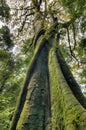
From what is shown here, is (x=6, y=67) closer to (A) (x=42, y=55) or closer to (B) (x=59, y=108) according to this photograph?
(A) (x=42, y=55)

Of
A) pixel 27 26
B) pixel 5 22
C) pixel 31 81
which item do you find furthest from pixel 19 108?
pixel 27 26

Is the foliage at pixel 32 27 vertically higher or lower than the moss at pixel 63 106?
higher

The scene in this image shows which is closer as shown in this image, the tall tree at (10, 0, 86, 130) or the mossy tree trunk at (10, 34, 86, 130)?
the mossy tree trunk at (10, 34, 86, 130)

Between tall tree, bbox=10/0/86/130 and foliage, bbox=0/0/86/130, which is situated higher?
foliage, bbox=0/0/86/130

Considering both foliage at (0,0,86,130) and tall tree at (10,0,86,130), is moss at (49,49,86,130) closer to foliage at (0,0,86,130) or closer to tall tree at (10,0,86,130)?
tall tree at (10,0,86,130)

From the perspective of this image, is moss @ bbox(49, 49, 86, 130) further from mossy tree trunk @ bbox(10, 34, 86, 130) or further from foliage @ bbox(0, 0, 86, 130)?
foliage @ bbox(0, 0, 86, 130)

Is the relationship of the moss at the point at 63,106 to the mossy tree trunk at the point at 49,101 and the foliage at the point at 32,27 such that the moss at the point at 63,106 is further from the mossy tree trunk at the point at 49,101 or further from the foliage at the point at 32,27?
the foliage at the point at 32,27

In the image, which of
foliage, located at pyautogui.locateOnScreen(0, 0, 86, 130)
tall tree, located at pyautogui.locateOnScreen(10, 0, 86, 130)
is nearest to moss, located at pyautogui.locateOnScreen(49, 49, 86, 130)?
tall tree, located at pyautogui.locateOnScreen(10, 0, 86, 130)

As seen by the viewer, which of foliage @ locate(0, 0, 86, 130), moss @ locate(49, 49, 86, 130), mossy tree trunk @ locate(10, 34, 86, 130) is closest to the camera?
moss @ locate(49, 49, 86, 130)

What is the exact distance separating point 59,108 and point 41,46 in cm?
303

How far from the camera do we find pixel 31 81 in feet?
18.6

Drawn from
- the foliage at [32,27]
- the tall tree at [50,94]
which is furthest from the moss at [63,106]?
the foliage at [32,27]

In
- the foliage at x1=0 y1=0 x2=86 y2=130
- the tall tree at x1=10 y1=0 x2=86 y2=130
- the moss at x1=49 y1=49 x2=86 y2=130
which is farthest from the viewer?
the foliage at x1=0 y1=0 x2=86 y2=130

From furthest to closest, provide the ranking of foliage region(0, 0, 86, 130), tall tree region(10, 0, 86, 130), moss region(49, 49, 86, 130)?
foliage region(0, 0, 86, 130)
tall tree region(10, 0, 86, 130)
moss region(49, 49, 86, 130)
